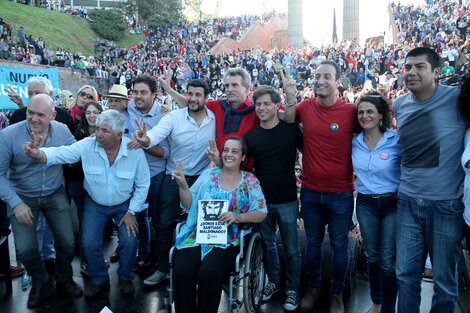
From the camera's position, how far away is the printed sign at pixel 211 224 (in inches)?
111

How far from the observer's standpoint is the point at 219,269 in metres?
2.65

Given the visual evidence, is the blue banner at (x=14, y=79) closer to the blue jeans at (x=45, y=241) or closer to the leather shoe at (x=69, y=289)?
the blue jeans at (x=45, y=241)

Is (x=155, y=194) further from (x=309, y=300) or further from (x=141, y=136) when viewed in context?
(x=309, y=300)

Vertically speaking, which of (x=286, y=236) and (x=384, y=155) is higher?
(x=384, y=155)

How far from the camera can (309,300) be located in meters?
3.17

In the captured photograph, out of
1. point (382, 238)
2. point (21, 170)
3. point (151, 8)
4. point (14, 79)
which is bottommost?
point (382, 238)

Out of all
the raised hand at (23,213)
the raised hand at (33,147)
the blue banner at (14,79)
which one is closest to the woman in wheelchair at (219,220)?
the raised hand at (33,147)

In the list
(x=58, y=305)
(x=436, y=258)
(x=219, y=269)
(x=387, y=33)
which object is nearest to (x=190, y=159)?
(x=219, y=269)

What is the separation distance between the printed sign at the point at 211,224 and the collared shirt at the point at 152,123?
1016 mm

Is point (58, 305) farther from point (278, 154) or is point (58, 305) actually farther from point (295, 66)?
point (295, 66)

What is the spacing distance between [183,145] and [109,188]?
2.66ft

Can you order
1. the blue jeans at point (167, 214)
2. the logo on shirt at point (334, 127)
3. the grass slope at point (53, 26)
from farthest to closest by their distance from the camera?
the grass slope at point (53, 26) → the blue jeans at point (167, 214) → the logo on shirt at point (334, 127)

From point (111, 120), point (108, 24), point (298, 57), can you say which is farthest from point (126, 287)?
point (108, 24)

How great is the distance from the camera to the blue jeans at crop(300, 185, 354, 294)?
2.97m
